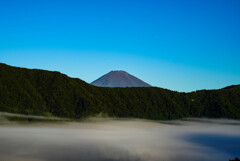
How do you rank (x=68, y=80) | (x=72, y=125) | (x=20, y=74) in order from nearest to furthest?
1. (x=72, y=125)
2. (x=20, y=74)
3. (x=68, y=80)

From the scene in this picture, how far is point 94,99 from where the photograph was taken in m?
124

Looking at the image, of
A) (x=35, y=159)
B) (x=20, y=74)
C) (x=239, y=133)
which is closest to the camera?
(x=35, y=159)

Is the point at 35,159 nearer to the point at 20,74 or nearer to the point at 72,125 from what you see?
the point at 72,125

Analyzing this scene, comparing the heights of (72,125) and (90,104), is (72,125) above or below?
below

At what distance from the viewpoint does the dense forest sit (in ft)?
350

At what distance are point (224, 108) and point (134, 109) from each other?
144 feet

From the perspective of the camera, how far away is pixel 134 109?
13225 centimetres

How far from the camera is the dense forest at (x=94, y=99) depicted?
10681 centimetres

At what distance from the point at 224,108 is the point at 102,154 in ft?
328

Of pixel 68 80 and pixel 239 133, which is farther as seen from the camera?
pixel 68 80

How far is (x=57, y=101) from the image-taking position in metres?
114

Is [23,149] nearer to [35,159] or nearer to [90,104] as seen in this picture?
[35,159]

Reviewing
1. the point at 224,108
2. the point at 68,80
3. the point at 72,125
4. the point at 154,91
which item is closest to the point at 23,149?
the point at 72,125

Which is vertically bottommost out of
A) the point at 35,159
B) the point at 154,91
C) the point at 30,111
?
the point at 35,159
